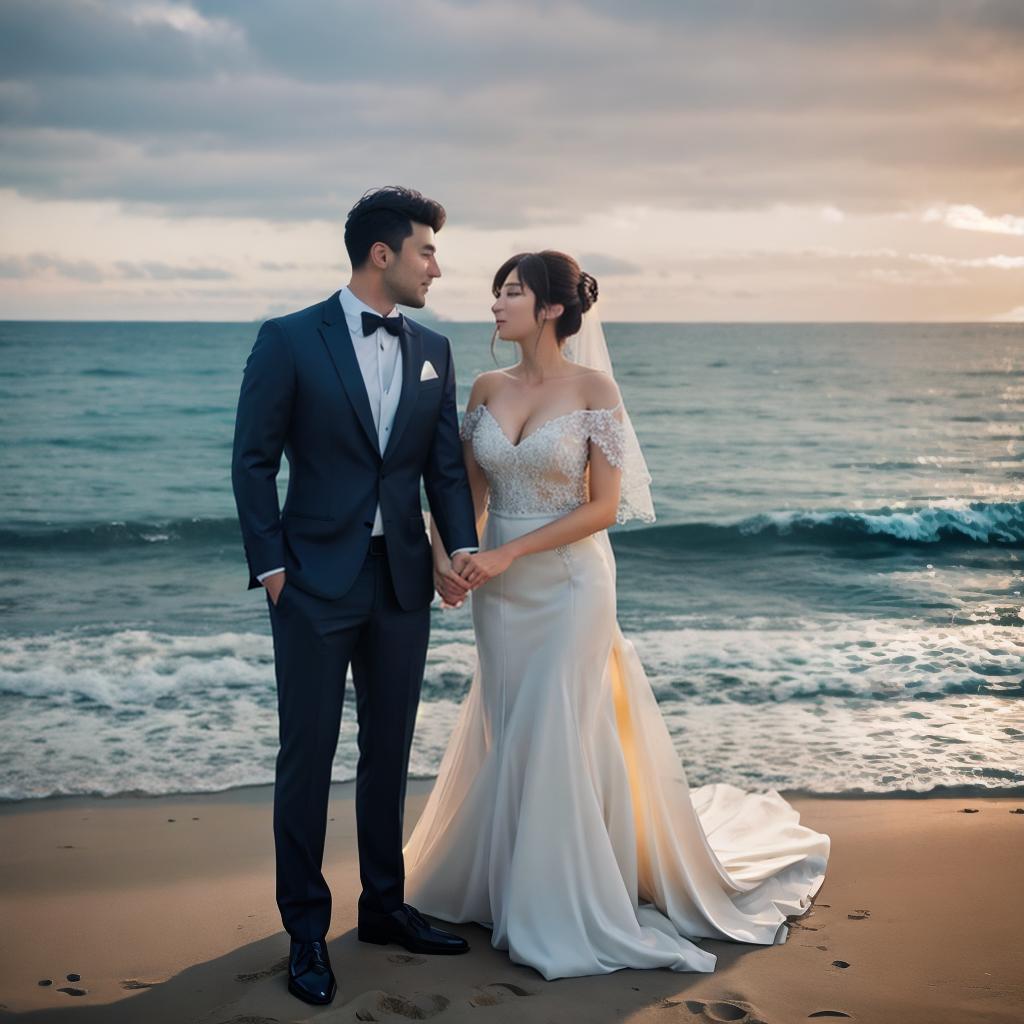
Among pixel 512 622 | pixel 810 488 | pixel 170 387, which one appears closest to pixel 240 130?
pixel 170 387

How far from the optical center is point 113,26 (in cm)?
2047

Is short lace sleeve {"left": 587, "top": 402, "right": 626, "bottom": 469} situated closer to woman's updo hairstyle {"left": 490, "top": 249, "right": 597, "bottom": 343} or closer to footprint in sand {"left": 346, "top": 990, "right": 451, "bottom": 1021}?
woman's updo hairstyle {"left": 490, "top": 249, "right": 597, "bottom": 343}

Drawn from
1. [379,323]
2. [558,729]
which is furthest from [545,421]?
[558,729]

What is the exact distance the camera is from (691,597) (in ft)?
36.4

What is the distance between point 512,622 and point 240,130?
29.9 meters

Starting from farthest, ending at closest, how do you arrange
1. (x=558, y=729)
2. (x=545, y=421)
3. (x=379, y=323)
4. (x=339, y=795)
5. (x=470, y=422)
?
1. (x=339, y=795)
2. (x=470, y=422)
3. (x=545, y=421)
4. (x=558, y=729)
5. (x=379, y=323)

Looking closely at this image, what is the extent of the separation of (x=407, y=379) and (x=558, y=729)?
1153mm

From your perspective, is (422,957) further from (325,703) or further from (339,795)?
(339,795)

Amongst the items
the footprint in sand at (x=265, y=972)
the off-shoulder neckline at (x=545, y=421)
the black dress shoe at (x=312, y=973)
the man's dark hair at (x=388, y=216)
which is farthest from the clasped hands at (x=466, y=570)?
the footprint in sand at (x=265, y=972)

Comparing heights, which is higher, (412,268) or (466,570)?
(412,268)

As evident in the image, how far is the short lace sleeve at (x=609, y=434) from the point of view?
3.39 metres

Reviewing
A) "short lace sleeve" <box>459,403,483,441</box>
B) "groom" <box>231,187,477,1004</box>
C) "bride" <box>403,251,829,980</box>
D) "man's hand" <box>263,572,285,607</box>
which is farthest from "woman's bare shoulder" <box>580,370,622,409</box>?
"man's hand" <box>263,572,285,607</box>

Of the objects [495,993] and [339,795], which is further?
[339,795]

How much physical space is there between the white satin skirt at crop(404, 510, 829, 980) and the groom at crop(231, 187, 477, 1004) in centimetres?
30
